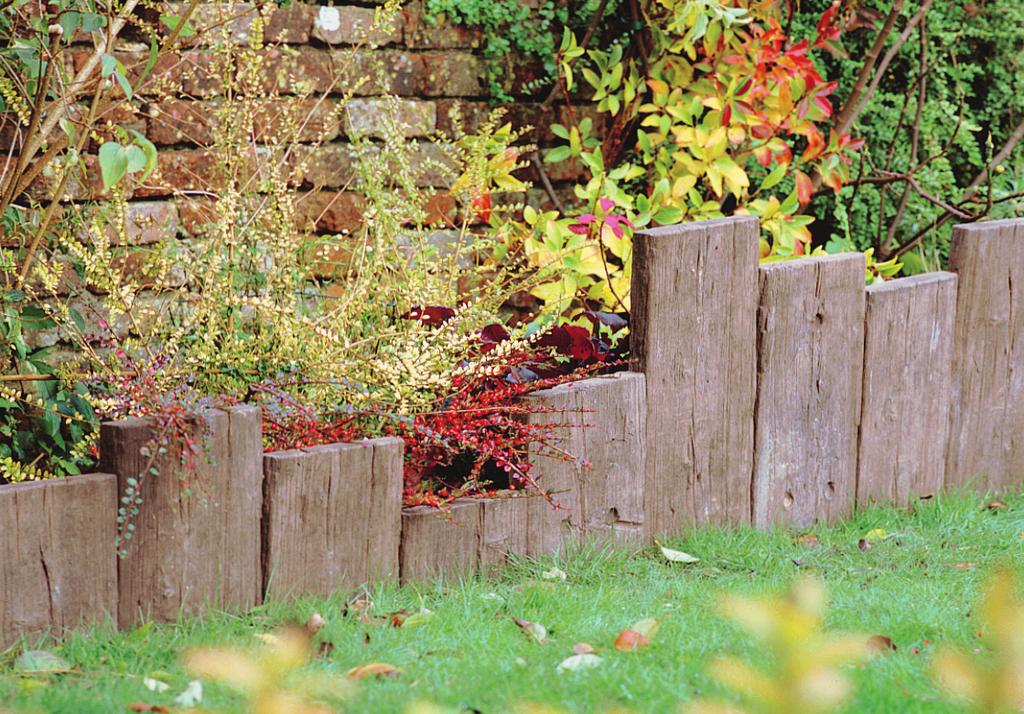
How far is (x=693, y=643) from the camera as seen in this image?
2461mm

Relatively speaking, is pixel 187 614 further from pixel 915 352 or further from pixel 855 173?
pixel 855 173

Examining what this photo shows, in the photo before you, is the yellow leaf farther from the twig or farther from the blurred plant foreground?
the twig

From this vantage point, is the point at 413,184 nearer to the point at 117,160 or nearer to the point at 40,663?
the point at 117,160

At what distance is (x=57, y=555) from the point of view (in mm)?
2432

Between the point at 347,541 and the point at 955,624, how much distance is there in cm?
135

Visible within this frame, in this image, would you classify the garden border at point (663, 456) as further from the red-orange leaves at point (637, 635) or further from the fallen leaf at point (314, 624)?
the red-orange leaves at point (637, 635)

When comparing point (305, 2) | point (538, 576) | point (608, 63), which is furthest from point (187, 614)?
point (608, 63)

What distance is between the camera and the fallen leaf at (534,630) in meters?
2.53

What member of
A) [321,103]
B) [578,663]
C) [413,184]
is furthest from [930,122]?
[578,663]

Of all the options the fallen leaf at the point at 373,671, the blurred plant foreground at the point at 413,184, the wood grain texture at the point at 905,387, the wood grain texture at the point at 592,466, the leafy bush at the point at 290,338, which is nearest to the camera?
the fallen leaf at the point at 373,671

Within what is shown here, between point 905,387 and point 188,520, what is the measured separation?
224 centimetres

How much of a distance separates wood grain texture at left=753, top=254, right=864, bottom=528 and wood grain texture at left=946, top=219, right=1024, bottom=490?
46 cm

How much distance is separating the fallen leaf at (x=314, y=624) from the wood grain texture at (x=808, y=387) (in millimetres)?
1452

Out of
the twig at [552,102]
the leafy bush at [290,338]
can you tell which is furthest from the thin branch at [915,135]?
the leafy bush at [290,338]
